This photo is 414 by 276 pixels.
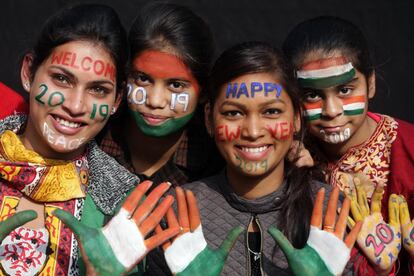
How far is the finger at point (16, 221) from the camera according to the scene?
6.05ft

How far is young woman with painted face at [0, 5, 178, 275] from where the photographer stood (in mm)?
2014

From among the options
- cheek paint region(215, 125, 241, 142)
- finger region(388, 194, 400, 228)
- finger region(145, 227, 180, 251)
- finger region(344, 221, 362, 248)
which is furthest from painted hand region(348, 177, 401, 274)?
finger region(145, 227, 180, 251)

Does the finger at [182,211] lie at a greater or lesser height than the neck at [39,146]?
lesser

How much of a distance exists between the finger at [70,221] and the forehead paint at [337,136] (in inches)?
37.2

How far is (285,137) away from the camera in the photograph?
2145mm

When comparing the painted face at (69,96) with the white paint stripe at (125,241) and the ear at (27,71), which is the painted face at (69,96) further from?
the white paint stripe at (125,241)

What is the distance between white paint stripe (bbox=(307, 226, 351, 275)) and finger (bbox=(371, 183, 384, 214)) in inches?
11.4

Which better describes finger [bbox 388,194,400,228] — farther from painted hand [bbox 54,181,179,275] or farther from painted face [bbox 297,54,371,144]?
painted hand [bbox 54,181,179,275]

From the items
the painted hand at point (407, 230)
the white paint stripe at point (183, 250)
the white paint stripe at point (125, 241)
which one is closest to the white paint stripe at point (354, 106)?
the painted hand at point (407, 230)

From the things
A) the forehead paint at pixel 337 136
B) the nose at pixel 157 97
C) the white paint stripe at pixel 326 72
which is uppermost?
the white paint stripe at pixel 326 72

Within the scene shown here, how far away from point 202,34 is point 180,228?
2.69 feet

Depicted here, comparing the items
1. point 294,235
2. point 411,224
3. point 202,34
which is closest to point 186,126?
point 202,34

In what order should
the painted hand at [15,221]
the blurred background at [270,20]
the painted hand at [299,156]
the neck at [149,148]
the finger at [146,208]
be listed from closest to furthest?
the painted hand at [15,221], the finger at [146,208], the painted hand at [299,156], the neck at [149,148], the blurred background at [270,20]

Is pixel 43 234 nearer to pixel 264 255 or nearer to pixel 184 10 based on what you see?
pixel 264 255
